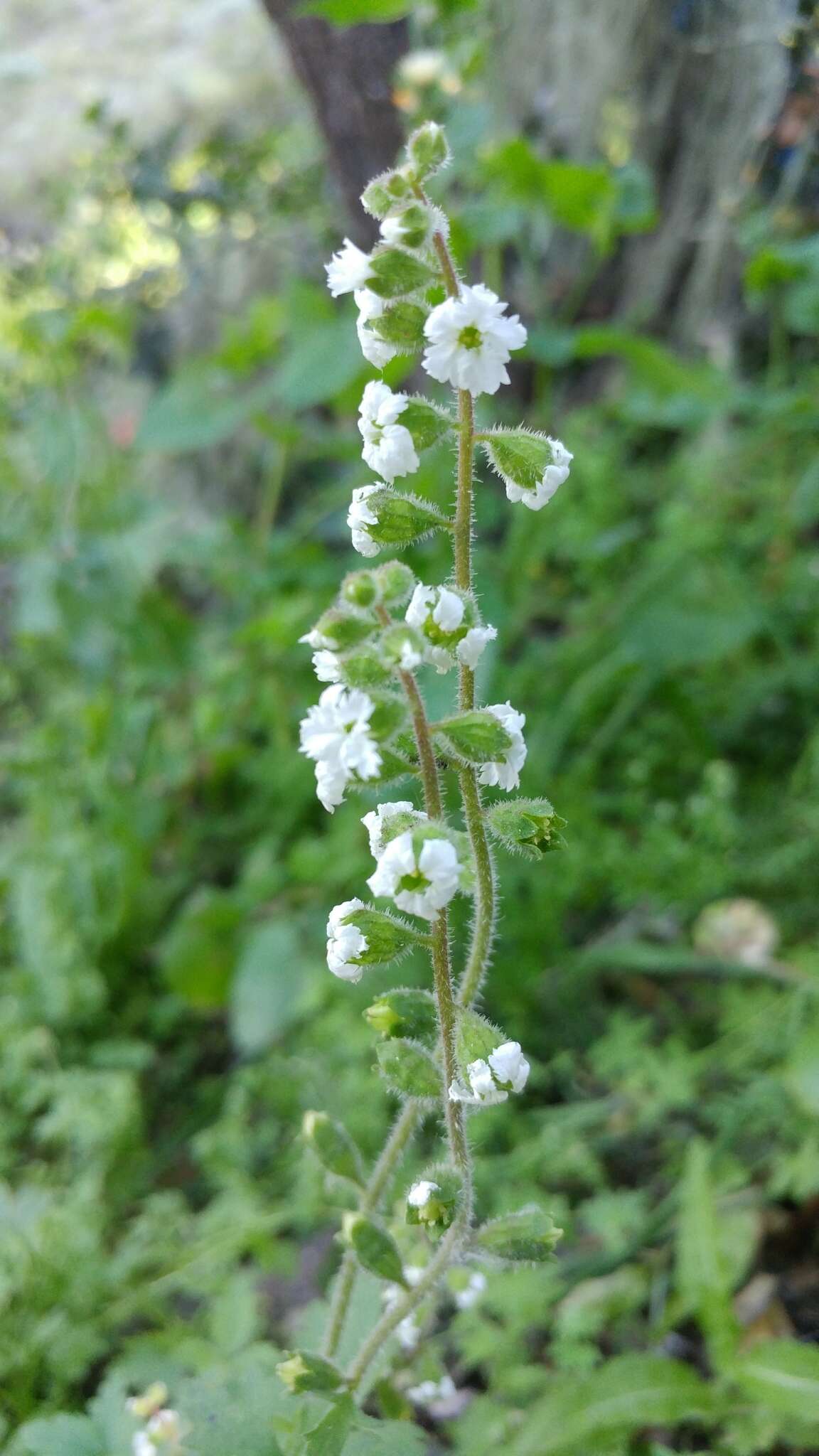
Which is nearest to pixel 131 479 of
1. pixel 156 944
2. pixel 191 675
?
pixel 191 675

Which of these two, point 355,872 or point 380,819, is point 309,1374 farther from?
point 355,872

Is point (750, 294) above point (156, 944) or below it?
above

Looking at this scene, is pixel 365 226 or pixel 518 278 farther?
pixel 518 278

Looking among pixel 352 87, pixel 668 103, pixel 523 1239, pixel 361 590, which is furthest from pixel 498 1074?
pixel 668 103

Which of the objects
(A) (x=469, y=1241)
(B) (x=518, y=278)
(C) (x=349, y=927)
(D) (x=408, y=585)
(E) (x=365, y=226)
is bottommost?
(A) (x=469, y=1241)

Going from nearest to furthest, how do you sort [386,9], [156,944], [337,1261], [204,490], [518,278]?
[337,1261] → [386,9] → [156,944] → [518,278] → [204,490]

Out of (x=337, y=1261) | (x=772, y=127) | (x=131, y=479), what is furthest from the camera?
(x=131, y=479)

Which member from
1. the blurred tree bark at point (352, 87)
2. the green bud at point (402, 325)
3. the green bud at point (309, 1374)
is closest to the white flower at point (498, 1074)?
the green bud at point (309, 1374)

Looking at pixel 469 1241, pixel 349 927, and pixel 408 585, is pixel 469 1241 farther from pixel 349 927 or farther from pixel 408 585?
pixel 408 585

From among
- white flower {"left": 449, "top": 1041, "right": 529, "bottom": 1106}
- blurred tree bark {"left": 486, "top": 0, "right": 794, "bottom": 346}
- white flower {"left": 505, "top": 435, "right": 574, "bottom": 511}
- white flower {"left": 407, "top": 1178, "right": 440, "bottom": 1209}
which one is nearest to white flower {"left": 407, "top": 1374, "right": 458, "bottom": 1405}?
white flower {"left": 407, "top": 1178, "right": 440, "bottom": 1209}
